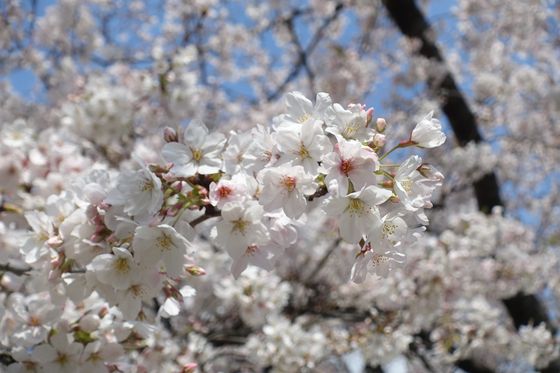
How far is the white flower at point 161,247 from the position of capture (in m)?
1.19

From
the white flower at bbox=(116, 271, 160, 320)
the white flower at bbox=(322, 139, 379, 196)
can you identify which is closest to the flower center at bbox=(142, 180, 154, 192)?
the white flower at bbox=(116, 271, 160, 320)

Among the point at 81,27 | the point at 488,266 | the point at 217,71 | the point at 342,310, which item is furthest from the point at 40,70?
the point at 488,266

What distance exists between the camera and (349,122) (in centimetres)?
119

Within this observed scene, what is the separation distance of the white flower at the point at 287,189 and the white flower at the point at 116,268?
393mm

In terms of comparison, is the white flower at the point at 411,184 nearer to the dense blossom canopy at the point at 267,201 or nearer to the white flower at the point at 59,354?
the dense blossom canopy at the point at 267,201

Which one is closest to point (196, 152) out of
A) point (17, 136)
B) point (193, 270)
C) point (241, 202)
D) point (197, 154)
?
point (197, 154)

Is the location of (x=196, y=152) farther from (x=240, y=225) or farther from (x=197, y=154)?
(x=240, y=225)

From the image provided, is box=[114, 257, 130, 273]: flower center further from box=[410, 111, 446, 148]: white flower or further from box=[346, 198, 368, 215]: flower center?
box=[410, 111, 446, 148]: white flower

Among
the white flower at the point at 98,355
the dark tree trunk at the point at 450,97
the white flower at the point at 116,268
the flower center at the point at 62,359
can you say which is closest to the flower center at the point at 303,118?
the white flower at the point at 116,268

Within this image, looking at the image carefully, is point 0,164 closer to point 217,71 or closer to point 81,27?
point 81,27

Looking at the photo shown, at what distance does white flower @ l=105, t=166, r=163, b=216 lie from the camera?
1226mm

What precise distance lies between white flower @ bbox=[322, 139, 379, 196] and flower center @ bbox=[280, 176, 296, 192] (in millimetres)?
79

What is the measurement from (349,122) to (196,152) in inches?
16.8

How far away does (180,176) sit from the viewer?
125 cm
